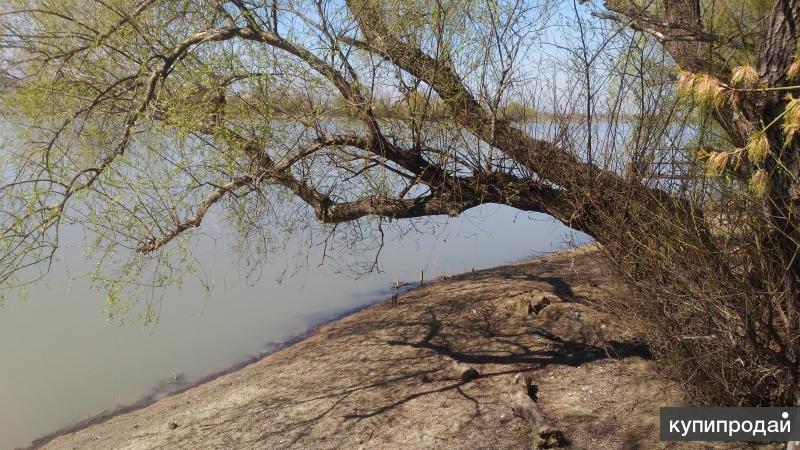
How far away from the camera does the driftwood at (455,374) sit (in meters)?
5.63

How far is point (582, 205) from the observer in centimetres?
525

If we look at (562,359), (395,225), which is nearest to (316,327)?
(395,225)

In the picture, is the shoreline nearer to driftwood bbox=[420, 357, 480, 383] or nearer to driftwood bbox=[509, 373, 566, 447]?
driftwood bbox=[509, 373, 566, 447]

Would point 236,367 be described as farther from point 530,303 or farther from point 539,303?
point 539,303

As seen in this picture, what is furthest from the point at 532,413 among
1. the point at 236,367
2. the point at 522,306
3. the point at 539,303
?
the point at 236,367

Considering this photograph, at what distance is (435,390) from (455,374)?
1.06 ft

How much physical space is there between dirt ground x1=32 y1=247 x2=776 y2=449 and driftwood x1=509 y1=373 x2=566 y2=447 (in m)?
0.09

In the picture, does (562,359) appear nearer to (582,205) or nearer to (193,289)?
(582,205)

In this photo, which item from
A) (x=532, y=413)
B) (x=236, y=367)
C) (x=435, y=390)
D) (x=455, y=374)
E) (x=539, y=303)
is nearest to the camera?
(x=532, y=413)

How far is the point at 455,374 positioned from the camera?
5.73m

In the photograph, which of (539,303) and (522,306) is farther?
(522,306)

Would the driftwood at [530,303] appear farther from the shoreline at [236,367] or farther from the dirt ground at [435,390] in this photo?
the shoreline at [236,367]

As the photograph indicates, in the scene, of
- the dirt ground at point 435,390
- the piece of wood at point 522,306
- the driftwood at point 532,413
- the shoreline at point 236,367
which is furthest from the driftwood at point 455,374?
the piece of wood at point 522,306

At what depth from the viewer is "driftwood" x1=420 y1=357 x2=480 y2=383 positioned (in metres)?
5.63
